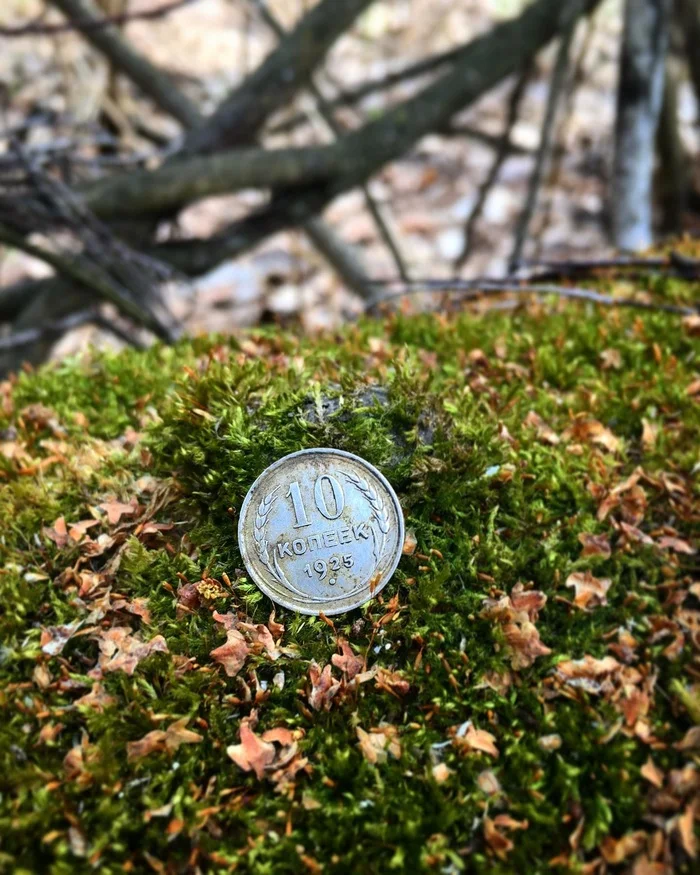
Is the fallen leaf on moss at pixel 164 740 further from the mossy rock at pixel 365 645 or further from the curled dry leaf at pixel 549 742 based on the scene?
the curled dry leaf at pixel 549 742

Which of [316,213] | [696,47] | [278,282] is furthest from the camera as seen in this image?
[278,282]

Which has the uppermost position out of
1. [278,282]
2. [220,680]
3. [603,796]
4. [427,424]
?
[427,424]

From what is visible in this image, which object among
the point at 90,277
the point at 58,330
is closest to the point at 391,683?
the point at 90,277

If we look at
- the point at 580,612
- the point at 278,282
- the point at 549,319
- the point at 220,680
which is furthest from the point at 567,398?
the point at 278,282

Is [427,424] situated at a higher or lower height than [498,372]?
higher

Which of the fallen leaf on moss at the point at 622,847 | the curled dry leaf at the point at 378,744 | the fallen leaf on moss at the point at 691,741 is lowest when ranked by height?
the fallen leaf on moss at the point at 622,847

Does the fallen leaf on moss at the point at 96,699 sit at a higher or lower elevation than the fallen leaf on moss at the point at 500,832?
higher

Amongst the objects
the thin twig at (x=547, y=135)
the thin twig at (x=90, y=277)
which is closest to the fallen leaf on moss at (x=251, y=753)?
the thin twig at (x=90, y=277)

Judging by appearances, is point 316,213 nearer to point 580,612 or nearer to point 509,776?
point 580,612
